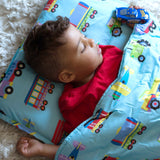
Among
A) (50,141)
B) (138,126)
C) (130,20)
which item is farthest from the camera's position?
(130,20)

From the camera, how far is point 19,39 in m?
1.11

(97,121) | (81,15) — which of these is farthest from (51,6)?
(97,121)

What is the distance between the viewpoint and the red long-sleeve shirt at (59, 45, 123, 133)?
38.0 inches

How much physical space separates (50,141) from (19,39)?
52 centimetres

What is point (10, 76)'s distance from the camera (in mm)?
1002

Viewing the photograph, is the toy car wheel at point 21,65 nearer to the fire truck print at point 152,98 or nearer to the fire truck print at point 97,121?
the fire truck print at point 97,121

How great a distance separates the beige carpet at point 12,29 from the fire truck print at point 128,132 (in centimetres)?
37

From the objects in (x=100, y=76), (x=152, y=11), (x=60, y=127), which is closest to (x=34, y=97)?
(x=60, y=127)

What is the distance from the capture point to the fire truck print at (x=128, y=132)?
35.0 inches

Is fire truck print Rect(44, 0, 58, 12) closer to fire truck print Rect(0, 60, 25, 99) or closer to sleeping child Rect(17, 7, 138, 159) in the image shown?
sleeping child Rect(17, 7, 138, 159)

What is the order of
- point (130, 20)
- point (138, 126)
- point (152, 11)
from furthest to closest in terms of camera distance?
point (152, 11) < point (130, 20) < point (138, 126)

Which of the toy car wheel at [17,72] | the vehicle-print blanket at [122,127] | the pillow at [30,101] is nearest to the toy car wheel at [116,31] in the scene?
the vehicle-print blanket at [122,127]

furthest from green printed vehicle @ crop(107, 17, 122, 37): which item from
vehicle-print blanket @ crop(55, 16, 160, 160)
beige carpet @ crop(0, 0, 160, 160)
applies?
beige carpet @ crop(0, 0, 160, 160)

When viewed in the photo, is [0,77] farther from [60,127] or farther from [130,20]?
[130,20]
